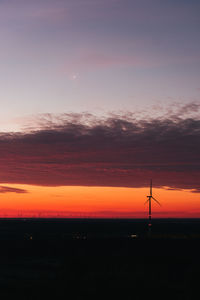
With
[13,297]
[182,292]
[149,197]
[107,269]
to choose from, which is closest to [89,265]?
[107,269]

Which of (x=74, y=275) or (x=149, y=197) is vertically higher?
(x=149, y=197)

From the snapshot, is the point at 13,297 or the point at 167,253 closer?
the point at 13,297

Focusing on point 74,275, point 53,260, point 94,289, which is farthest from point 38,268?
point 94,289

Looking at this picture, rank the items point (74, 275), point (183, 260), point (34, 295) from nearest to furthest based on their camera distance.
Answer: point (34, 295), point (74, 275), point (183, 260)

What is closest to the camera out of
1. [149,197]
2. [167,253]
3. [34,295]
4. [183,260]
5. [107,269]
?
[34,295]

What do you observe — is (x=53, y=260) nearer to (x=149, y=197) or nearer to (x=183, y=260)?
(x=183, y=260)

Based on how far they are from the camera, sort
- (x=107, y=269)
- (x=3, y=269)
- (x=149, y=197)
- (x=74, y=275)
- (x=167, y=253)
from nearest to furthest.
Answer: (x=74, y=275) < (x=107, y=269) < (x=3, y=269) < (x=167, y=253) < (x=149, y=197)

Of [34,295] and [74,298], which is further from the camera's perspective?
[34,295]

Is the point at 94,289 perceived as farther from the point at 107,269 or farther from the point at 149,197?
the point at 149,197

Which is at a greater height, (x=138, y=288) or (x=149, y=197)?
(x=149, y=197)
